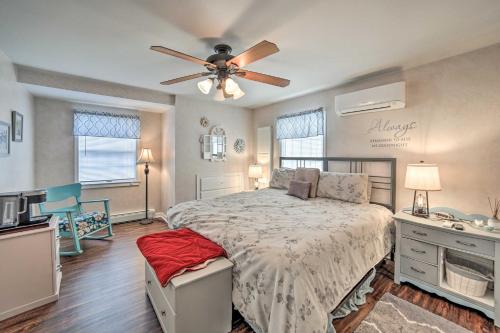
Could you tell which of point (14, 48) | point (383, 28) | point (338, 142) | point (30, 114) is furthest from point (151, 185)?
point (383, 28)

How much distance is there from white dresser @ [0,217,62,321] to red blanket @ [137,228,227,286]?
83 centimetres

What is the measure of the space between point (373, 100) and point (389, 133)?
48 cm

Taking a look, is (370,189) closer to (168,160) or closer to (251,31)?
(251,31)

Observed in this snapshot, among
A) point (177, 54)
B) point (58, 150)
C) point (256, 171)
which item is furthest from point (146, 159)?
point (177, 54)

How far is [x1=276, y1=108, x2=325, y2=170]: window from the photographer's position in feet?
11.9

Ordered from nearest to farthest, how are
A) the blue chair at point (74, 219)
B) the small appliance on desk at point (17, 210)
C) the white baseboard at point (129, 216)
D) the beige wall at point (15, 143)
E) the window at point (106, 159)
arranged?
the small appliance on desk at point (17, 210) < the beige wall at point (15, 143) < the blue chair at point (74, 219) < the window at point (106, 159) < the white baseboard at point (129, 216)

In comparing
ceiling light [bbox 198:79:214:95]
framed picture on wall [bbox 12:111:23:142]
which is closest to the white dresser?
framed picture on wall [bbox 12:111:23:142]

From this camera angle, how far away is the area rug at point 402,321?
164 cm

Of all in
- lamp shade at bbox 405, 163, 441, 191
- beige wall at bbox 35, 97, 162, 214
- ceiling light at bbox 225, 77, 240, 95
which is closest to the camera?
ceiling light at bbox 225, 77, 240, 95

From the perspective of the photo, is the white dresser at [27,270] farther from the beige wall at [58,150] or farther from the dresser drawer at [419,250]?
the dresser drawer at [419,250]

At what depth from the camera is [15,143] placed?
8.64ft

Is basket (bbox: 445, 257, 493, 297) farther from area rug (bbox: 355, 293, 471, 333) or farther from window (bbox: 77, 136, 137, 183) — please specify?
window (bbox: 77, 136, 137, 183)

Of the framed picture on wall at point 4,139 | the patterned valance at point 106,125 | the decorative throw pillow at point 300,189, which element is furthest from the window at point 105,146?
the decorative throw pillow at point 300,189

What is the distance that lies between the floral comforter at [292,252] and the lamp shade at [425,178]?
18.4 inches
